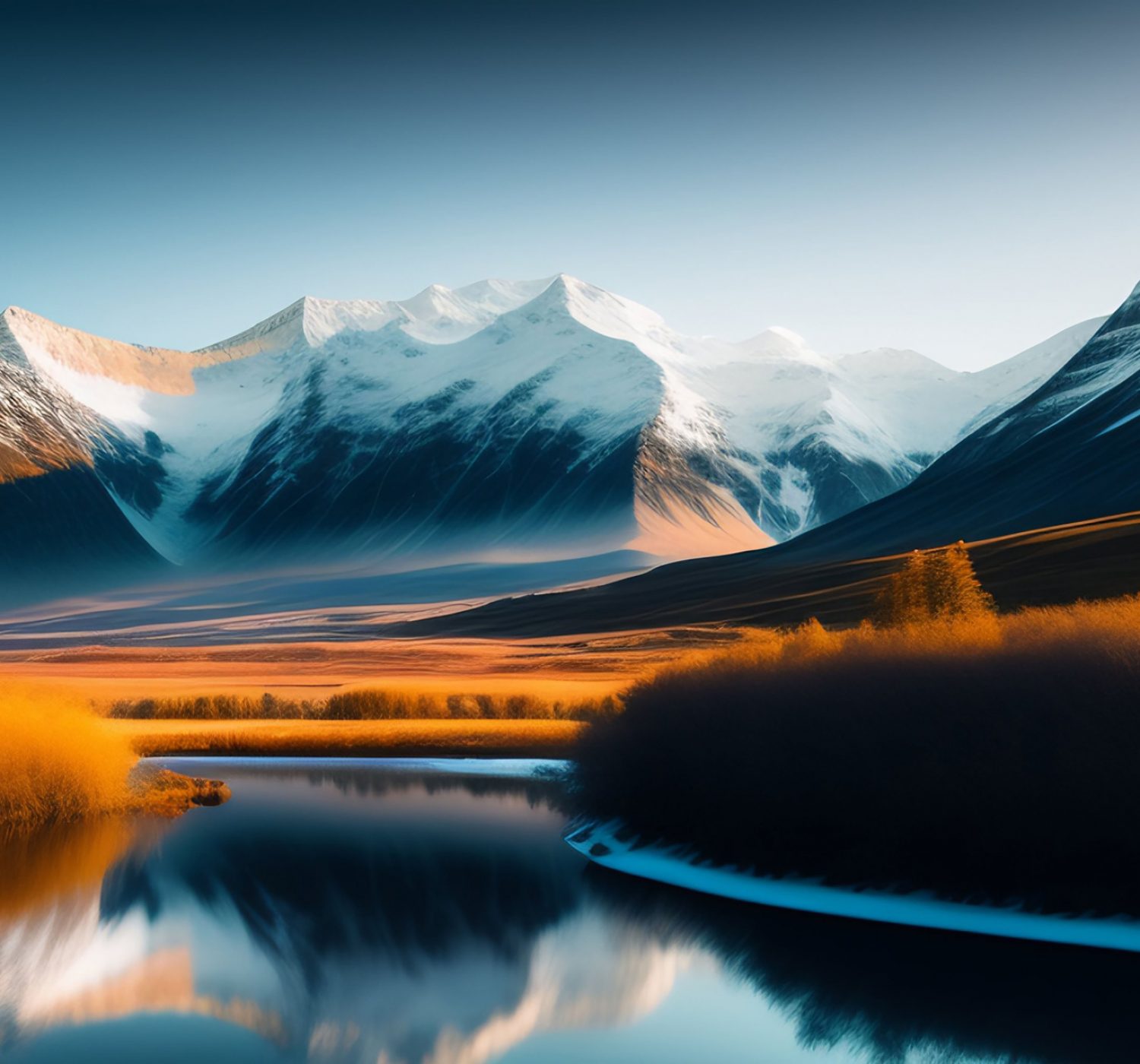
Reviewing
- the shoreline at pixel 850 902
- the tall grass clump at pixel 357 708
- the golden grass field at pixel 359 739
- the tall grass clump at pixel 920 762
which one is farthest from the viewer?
the tall grass clump at pixel 357 708

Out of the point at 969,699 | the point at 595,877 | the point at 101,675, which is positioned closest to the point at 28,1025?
the point at 595,877

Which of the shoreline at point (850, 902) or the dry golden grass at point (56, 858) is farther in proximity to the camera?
the dry golden grass at point (56, 858)

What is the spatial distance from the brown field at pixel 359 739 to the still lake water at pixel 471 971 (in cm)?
2141

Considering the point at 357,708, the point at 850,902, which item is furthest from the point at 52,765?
the point at 357,708

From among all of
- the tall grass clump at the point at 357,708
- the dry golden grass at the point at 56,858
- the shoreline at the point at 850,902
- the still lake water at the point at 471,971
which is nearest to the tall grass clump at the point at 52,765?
the dry golden grass at the point at 56,858

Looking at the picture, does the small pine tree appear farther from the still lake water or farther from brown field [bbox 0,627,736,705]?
the still lake water

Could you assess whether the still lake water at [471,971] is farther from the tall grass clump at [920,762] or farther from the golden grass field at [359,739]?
the golden grass field at [359,739]

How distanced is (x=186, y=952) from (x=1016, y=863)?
2096 centimetres

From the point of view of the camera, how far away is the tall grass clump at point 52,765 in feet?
146

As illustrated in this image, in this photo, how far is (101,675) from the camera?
4648 inches

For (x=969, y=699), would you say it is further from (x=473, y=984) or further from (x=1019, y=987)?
(x=473, y=984)

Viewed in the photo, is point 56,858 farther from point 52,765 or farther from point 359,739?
point 359,739

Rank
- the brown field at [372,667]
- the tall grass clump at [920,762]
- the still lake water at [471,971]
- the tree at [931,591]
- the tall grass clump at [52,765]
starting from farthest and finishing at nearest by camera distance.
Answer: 1. the brown field at [372,667]
2. the tree at [931,591]
3. the tall grass clump at [52,765]
4. the tall grass clump at [920,762]
5. the still lake water at [471,971]

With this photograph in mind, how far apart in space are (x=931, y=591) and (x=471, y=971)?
142ft
